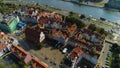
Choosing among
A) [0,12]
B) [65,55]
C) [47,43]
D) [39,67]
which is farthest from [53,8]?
[39,67]

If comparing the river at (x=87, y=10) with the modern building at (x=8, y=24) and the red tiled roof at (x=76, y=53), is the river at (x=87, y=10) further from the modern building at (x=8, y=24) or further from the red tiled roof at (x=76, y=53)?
the red tiled roof at (x=76, y=53)

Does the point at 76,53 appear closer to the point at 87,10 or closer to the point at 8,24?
the point at 8,24

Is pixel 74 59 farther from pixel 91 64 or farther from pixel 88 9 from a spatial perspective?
pixel 88 9

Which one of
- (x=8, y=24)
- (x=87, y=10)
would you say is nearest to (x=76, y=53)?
(x=8, y=24)

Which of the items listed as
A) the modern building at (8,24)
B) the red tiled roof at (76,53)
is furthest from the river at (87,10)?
the red tiled roof at (76,53)

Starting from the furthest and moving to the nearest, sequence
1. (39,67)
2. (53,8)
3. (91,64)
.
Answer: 1. (53,8)
2. (91,64)
3. (39,67)

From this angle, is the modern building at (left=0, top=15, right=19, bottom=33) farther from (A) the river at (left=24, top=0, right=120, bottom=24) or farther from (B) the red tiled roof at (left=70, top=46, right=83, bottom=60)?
(A) the river at (left=24, top=0, right=120, bottom=24)
